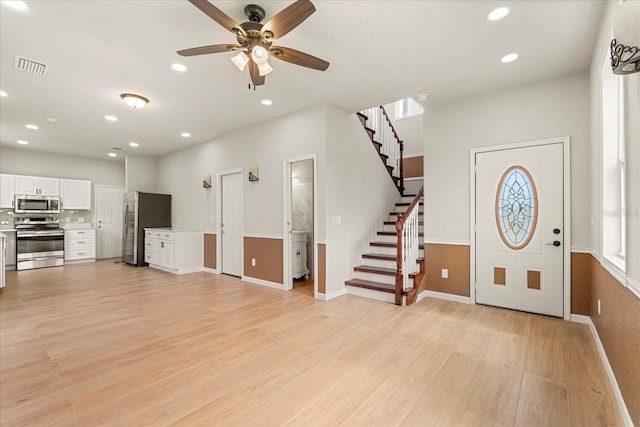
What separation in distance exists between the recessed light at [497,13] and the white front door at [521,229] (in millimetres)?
1817

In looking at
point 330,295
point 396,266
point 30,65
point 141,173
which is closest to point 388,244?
point 396,266

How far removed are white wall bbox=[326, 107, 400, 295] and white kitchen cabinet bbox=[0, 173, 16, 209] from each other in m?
7.66

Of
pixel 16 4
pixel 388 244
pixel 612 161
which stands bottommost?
pixel 388 244

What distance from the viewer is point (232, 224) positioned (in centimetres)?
577

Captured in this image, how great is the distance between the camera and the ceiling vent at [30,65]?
3.05 metres

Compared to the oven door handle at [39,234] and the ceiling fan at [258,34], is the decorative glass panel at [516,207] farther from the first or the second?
the oven door handle at [39,234]

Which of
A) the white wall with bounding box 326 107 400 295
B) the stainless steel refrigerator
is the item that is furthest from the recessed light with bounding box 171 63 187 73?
the stainless steel refrigerator

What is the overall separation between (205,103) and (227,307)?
9.69 feet

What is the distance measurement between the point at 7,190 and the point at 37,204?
23.1 inches

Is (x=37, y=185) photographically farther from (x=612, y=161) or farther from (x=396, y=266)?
(x=612, y=161)

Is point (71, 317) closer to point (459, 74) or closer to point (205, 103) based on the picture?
point (205, 103)

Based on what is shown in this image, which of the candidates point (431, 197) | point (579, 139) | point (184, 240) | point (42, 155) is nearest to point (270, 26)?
point (431, 197)

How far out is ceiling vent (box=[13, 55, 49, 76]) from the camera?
305 cm

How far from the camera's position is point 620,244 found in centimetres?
237
